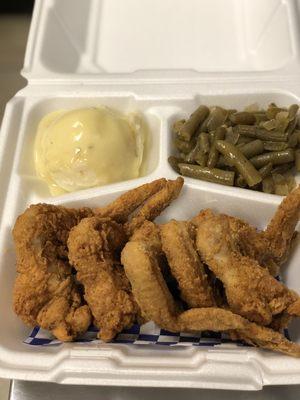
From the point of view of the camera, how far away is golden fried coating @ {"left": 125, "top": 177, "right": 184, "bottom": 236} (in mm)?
1707

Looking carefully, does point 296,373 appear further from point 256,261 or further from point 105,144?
point 105,144

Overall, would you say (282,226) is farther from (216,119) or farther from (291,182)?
(216,119)

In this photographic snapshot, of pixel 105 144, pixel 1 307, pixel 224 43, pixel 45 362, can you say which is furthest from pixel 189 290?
pixel 224 43

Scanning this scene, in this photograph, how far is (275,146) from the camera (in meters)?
1.96

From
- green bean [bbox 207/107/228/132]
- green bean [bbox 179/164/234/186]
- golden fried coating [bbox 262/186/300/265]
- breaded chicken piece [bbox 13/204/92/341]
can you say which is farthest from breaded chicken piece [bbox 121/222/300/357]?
green bean [bbox 207/107/228/132]

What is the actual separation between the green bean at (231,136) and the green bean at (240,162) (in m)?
0.05

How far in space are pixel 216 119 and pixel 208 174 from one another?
11.5 inches

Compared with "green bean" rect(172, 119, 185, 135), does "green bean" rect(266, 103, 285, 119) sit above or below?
above

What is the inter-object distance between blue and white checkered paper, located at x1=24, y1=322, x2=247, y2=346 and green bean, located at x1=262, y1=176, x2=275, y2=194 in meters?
0.66

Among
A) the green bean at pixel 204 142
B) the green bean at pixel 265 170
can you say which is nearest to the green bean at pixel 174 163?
the green bean at pixel 204 142

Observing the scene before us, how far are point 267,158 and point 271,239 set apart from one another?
44cm

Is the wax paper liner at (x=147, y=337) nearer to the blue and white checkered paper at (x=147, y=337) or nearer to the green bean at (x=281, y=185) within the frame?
the blue and white checkered paper at (x=147, y=337)

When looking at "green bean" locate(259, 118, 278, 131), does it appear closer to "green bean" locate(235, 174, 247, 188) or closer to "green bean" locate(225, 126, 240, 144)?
"green bean" locate(225, 126, 240, 144)

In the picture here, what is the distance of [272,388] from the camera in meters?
1.60
